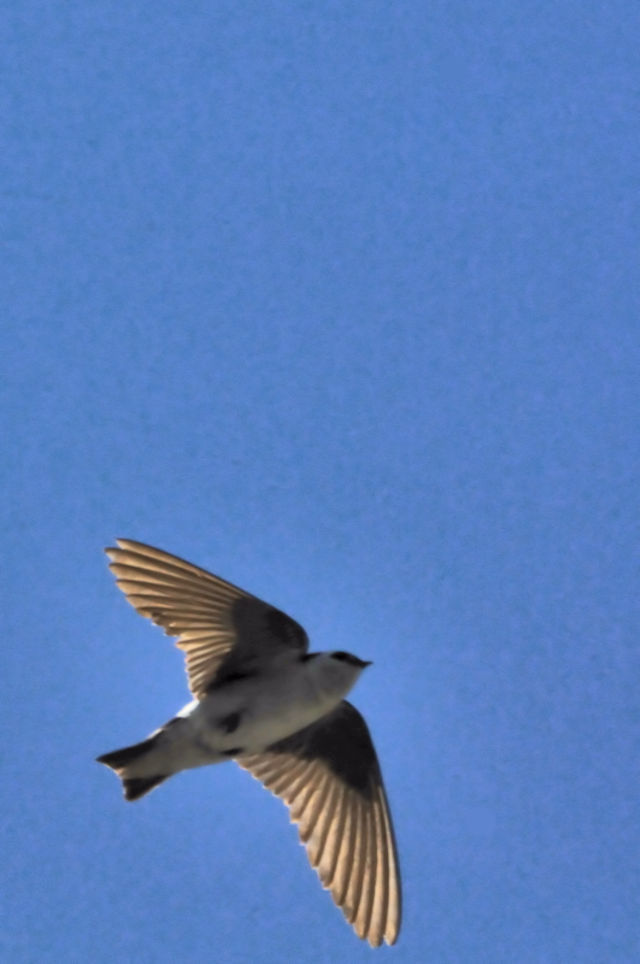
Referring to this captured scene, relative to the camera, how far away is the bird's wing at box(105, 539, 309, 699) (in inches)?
232

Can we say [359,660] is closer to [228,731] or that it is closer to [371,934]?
[228,731]

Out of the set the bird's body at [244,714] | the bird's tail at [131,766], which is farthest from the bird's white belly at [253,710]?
the bird's tail at [131,766]

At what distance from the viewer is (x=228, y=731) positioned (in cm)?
579

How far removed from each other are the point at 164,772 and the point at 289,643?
1.62 feet

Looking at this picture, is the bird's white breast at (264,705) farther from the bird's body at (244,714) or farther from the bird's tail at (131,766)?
the bird's tail at (131,766)

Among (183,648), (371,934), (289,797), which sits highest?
(183,648)

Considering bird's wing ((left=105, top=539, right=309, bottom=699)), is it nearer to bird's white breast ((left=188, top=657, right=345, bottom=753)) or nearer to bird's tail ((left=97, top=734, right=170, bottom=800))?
bird's white breast ((left=188, top=657, right=345, bottom=753))

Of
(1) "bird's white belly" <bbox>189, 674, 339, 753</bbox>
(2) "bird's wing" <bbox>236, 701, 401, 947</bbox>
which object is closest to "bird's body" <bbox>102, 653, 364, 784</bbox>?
(1) "bird's white belly" <bbox>189, 674, 339, 753</bbox>

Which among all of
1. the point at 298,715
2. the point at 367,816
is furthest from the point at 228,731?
the point at 367,816

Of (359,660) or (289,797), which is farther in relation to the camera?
(289,797)

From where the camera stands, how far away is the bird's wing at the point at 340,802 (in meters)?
6.07

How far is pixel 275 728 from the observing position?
19.3 feet

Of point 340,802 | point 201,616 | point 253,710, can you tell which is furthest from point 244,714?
point 340,802

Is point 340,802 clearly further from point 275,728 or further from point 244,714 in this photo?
point 244,714
